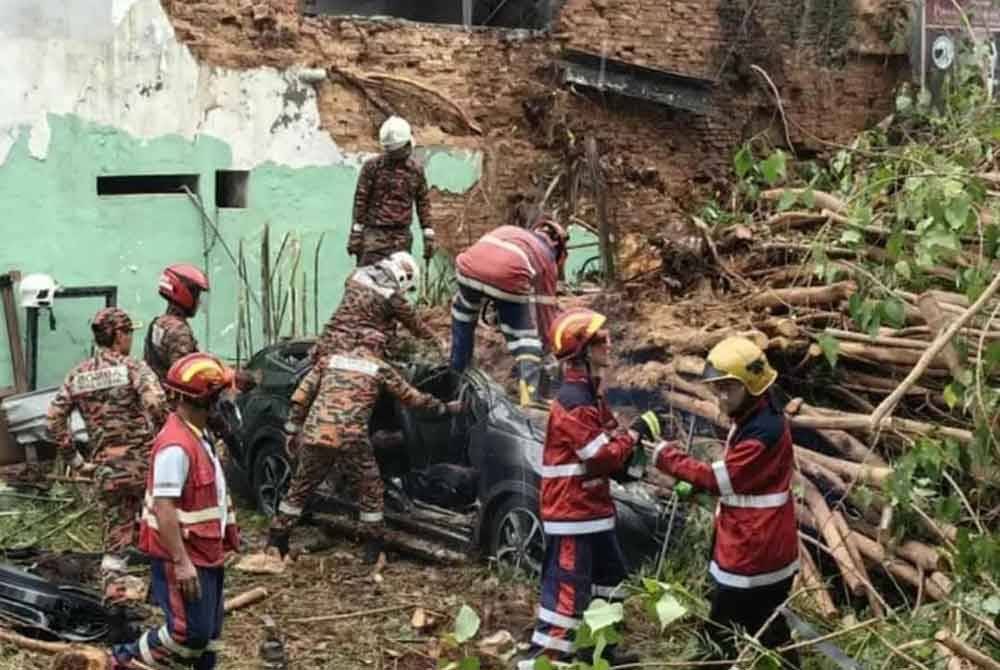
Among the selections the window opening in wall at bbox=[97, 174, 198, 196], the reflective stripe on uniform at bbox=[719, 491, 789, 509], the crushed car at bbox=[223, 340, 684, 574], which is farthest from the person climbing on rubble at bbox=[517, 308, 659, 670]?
the window opening in wall at bbox=[97, 174, 198, 196]

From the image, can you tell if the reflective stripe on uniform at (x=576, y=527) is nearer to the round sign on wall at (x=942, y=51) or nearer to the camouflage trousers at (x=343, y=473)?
the camouflage trousers at (x=343, y=473)

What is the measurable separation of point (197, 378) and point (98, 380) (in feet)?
7.08

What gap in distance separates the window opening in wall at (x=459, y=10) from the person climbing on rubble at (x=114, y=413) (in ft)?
20.0

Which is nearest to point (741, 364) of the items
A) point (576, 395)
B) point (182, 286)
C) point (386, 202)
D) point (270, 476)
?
point (576, 395)

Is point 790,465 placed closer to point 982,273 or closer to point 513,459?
point 982,273

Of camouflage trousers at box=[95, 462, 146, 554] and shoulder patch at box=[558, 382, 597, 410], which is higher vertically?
shoulder patch at box=[558, 382, 597, 410]

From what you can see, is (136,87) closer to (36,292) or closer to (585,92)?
(36,292)

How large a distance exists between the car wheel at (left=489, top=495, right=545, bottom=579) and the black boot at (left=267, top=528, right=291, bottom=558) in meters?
1.44

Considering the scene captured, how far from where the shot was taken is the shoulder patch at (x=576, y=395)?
257 inches

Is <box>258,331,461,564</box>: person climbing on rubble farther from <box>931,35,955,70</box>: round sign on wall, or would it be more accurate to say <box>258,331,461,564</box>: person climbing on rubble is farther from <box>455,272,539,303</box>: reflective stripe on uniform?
<box>931,35,955,70</box>: round sign on wall

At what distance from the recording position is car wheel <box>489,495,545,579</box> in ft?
25.3

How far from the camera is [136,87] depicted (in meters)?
A: 12.5

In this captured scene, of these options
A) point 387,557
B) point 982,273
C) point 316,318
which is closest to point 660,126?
point 316,318

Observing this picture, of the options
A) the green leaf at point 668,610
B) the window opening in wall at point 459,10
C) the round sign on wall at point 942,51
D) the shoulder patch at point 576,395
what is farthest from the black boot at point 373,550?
the round sign on wall at point 942,51
